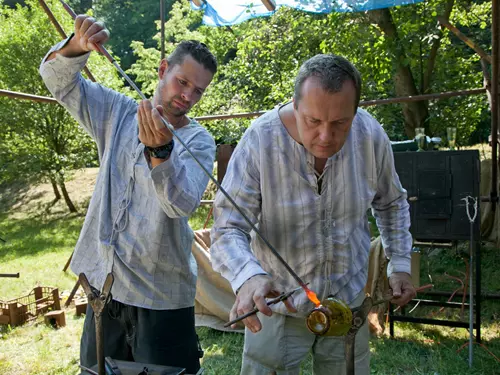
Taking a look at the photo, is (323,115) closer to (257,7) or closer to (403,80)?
(257,7)

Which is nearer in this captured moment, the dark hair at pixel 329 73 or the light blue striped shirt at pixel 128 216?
the dark hair at pixel 329 73

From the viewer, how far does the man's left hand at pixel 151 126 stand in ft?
5.18

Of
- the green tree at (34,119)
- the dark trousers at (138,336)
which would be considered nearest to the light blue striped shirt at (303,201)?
the dark trousers at (138,336)

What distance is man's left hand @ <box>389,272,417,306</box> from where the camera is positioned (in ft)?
5.98

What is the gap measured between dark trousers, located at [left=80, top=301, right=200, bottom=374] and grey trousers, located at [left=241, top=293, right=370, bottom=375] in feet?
1.13

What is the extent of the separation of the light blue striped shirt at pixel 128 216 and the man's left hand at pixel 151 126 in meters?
0.38

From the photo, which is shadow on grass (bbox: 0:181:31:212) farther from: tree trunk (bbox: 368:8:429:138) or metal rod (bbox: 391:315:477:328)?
metal rod (bbox: 391:315:477:328)

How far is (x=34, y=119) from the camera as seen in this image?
14.2 metres

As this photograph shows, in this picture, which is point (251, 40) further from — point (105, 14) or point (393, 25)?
point (105, 14)

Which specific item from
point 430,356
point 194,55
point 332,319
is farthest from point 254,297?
point 430,356

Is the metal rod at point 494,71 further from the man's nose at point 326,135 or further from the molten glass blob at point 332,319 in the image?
the molten glass blob at point 332,319

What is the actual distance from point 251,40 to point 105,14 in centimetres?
1639

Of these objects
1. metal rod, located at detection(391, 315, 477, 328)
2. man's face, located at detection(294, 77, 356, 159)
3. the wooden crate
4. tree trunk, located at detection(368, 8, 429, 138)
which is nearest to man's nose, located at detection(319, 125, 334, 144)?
man's face, located at detection(294, 77, 356, 159)

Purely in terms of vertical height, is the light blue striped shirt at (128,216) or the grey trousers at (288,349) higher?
the light blue striped shirt at (128,216)
